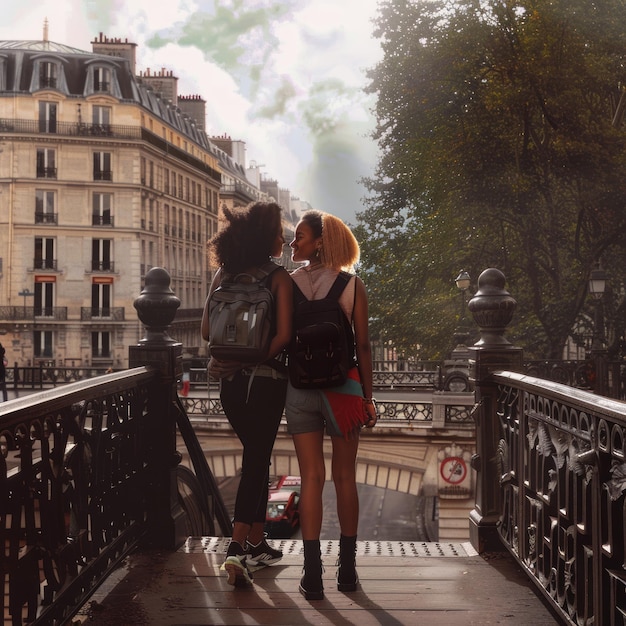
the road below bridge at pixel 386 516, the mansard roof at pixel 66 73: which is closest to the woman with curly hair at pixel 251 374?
the road below bridge at pixel 386 516

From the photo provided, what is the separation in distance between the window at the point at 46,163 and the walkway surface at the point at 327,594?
157ft

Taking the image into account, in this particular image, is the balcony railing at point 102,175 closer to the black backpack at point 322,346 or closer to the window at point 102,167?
the window at point 102,167

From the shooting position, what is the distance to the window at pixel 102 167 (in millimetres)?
50500

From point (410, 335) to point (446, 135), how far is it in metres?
6.68

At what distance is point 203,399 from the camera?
27.4m

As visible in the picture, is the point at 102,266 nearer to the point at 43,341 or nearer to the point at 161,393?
the point at 43,341

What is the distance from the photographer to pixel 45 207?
5006 cm

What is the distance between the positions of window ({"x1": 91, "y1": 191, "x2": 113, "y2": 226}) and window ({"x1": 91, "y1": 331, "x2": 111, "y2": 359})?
20.5 ft

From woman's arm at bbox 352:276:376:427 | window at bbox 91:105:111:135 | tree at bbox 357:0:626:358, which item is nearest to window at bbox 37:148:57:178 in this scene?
window at bbox 91:105:111:135

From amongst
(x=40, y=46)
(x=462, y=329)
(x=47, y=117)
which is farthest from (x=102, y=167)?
(x=462, y=329)

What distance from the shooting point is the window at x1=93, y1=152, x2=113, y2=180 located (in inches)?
1988

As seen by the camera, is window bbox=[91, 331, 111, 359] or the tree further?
window bbox=[91, 331, 111, 359]

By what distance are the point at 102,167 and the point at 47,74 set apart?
20.8ft

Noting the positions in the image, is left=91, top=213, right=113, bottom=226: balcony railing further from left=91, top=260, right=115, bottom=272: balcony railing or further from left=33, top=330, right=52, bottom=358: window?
left=33, top=330, right=52, bottom=358: window
